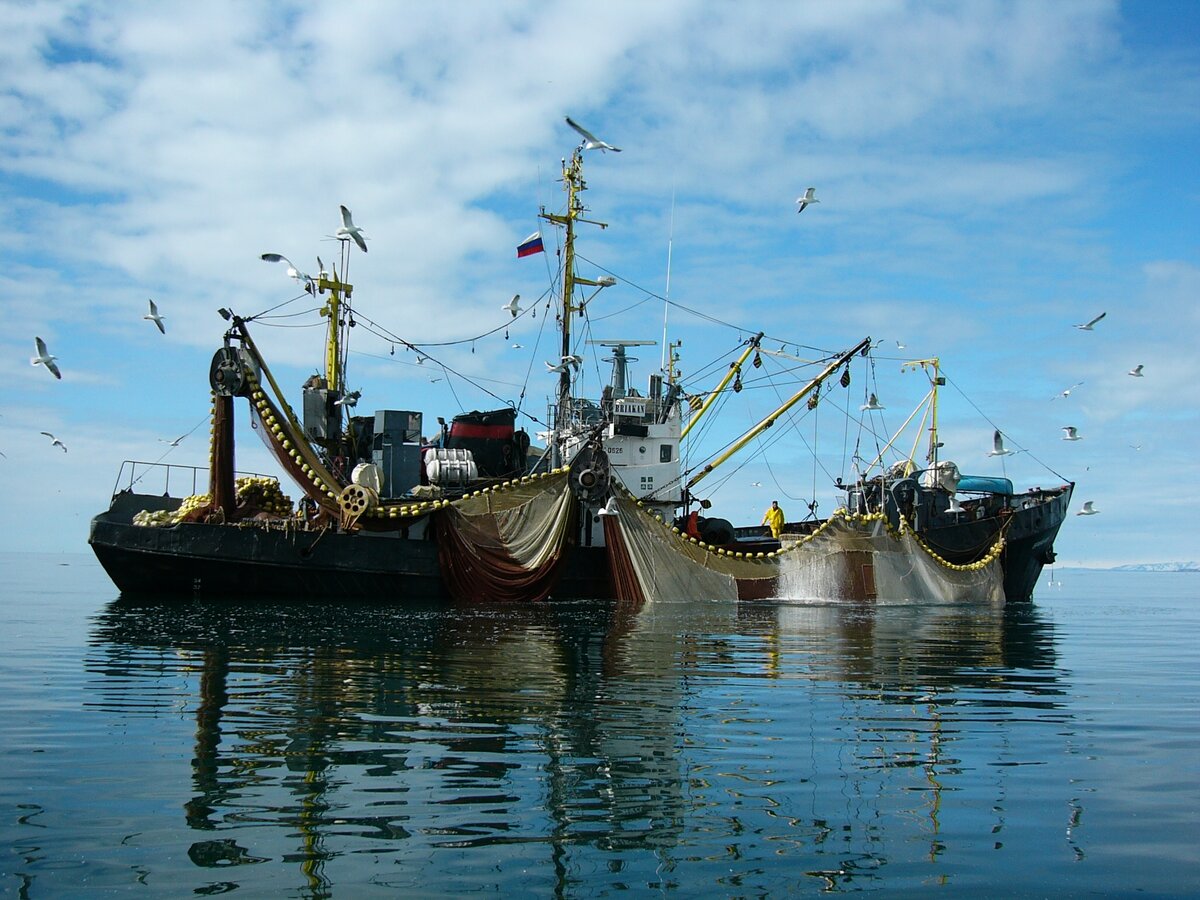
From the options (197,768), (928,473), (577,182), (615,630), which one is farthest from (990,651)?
(577,182)

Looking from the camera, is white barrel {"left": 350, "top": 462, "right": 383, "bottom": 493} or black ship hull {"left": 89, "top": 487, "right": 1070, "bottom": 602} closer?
black ship hull {"left": 89, "top": 487, "right": 1070, "bottom": 602}

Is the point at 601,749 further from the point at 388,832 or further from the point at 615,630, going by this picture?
the point at 615,630

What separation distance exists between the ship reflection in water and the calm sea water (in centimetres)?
3

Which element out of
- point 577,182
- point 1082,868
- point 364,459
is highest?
point 577,182

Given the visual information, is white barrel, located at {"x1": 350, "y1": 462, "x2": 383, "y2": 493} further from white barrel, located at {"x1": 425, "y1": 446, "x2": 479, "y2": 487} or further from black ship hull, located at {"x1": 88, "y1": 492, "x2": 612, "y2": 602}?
white barrel, located at {"x1": 425, "y1": 446, "x2": 479, "y2": 487}

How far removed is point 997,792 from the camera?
7879 millimetres

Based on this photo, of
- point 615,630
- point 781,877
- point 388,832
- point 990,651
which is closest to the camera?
point 781,877

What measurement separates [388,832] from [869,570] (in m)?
27.1

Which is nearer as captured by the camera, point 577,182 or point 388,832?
point 388,832

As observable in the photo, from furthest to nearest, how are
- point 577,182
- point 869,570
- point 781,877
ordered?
point 577,182
point 869,570
point 781,877

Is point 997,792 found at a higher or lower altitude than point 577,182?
lower

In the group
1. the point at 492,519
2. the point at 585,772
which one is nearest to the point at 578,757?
the point at 585,772

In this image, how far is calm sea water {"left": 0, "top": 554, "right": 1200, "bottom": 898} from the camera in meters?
5.95

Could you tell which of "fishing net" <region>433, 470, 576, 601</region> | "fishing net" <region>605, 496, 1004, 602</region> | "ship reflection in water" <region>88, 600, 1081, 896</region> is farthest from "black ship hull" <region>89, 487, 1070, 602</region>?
"ship reflection in water" <region>88, 600, 1081, 896</region>
